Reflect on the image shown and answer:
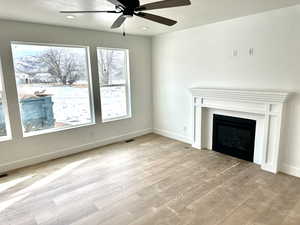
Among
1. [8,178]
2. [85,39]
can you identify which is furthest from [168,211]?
[85,39]

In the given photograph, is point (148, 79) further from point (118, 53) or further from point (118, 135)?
point (118, 135)

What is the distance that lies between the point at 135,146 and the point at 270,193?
108 inches

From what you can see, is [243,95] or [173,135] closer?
[243,95]

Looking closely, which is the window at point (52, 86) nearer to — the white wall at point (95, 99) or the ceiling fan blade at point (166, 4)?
the white wall at point (95, 99)

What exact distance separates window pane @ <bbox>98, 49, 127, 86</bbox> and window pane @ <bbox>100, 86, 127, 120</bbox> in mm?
176

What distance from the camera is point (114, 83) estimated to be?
479 centimetres

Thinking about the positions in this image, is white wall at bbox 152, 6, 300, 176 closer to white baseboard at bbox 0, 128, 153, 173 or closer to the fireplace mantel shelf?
the fireplace mantel shelf

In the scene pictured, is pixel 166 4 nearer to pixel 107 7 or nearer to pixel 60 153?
pixel 107 7

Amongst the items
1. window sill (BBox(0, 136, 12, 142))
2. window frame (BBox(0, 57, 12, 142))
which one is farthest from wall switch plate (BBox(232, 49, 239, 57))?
window sill (BBox(0, 136, 12, 142))

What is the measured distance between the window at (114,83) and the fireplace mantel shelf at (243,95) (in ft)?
5.76

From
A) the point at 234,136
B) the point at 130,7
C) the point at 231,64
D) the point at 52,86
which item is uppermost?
the point at 130,7

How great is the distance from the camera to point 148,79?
17.4ft

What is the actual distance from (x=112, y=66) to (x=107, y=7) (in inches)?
78.1

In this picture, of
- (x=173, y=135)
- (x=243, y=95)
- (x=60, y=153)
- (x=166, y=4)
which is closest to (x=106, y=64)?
(x=60, y=153)
